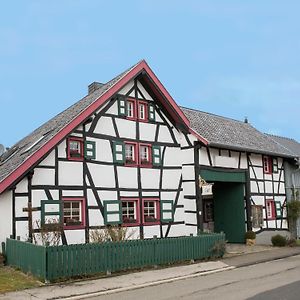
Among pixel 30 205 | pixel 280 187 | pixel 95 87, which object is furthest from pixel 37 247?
pixel 280 187

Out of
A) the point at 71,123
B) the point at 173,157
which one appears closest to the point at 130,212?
the point at 173,157

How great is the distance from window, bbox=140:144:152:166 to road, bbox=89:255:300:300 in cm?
761

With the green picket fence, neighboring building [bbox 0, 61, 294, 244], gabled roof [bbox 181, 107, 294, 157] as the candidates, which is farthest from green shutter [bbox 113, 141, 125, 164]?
the green picket fence

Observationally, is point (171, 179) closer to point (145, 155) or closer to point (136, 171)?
point (145, 155)

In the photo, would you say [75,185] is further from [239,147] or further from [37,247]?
[239,147]

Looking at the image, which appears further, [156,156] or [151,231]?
[156,156]

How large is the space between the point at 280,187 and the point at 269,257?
10.2 meters

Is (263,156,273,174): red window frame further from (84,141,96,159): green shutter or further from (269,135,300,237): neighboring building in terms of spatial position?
(84,141,96,159): green shutter

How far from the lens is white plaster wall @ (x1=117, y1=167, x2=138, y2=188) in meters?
20.3

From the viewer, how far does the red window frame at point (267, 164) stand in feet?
90.4

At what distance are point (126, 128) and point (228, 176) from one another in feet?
22.5

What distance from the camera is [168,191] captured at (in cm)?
2206

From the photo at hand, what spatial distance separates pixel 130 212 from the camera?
20609mm

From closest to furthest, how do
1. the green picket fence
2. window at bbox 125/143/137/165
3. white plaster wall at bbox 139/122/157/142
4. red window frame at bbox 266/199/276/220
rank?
the green picket fence
window at bbox 125/143/137/165
white plaster wall at bbox 139/122/157/142
red window frame at bbox 266/199/276/220
